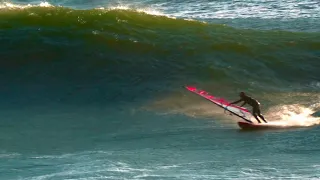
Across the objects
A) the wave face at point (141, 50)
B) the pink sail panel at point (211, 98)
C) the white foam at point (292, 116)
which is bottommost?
the white foam at point (292, 116)

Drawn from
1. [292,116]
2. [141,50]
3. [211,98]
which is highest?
[141,50]

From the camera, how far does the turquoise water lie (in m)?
14.7

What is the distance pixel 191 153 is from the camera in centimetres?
1549

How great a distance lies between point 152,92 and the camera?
21188 millimetres

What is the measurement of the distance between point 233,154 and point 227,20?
16.5m

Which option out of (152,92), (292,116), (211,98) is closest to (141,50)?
(152,92)

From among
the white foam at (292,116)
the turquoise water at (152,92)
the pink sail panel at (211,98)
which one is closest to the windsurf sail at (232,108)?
the pink sail panel at (211,98)

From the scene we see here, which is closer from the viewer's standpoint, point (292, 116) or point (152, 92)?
point (292, 116)

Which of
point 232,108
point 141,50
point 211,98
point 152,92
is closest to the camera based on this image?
point 232,108

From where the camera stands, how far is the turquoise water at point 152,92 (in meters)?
14.7

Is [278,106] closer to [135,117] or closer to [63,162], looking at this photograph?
[135,117]

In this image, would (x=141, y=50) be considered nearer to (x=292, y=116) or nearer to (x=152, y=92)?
(x=152, y=92)

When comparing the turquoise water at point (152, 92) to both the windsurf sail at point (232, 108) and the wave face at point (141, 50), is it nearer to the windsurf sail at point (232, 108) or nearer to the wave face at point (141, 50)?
the wave face at point (141, 50)

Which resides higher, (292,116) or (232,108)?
(232,108)
